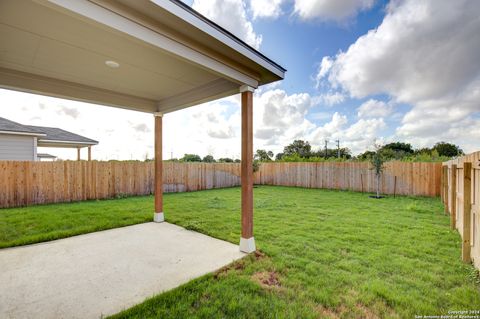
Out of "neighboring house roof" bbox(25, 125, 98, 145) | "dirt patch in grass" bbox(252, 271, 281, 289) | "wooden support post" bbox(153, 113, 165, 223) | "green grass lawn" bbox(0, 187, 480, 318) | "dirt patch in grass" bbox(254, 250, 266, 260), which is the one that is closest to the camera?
"green grass lawn" bbox(0, 187, 480, 318)

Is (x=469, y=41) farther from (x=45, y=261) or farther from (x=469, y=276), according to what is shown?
(x=45, y=261)

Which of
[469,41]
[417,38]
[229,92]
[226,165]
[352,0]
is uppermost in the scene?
[352,0]

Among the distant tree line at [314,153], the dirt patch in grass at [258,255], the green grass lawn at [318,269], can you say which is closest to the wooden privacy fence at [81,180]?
the green grass lawn at [318,269]

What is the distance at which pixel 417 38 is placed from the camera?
17.2 feet

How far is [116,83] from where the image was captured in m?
3.48

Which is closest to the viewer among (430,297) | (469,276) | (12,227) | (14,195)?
(430,297)

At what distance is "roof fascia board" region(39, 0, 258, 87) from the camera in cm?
150

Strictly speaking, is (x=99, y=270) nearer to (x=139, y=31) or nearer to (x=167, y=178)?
(x=139, y=31)

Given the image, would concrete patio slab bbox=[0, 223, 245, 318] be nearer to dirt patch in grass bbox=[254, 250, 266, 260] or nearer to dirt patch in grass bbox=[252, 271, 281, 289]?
dirt patch in grass bbox=[254, 250, 266, 260]

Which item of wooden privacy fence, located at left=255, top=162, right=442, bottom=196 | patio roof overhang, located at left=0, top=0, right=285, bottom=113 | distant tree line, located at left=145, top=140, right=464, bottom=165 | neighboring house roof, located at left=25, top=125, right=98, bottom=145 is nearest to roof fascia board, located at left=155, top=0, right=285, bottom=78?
patio roof overhang, located at left=0, top=0, right=285, bottom=113

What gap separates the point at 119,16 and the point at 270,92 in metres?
8.65

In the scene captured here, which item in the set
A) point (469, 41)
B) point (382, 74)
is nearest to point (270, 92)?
point (382, 74)

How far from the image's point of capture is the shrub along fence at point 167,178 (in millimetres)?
6695

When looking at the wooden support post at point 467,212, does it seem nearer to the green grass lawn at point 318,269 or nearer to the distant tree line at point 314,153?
the green grass lawn at point 318,269
